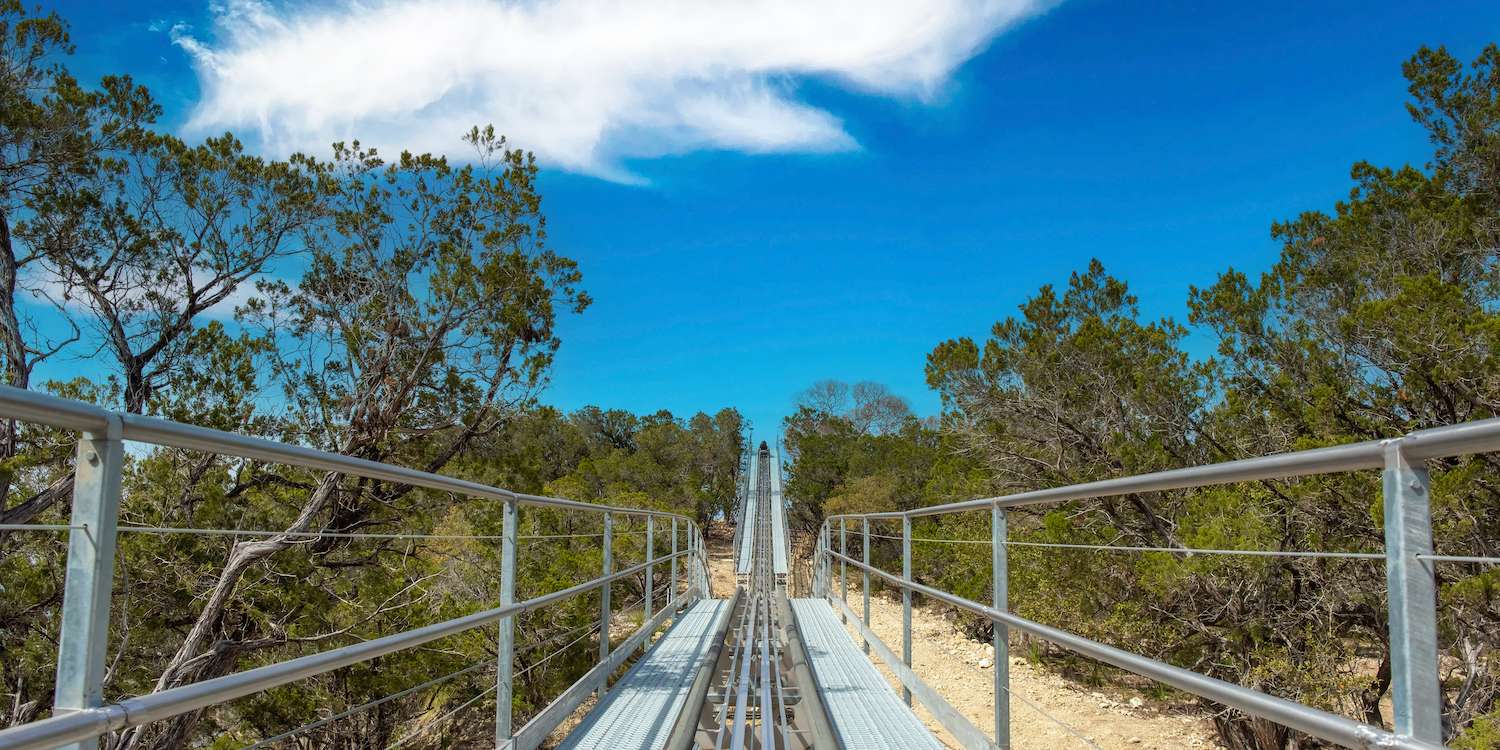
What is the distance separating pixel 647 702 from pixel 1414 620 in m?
3.88

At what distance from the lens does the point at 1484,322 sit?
22.5 ft

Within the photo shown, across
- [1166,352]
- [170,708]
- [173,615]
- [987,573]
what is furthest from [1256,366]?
[173,615]

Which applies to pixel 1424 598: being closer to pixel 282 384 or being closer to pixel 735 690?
pixel 735 690

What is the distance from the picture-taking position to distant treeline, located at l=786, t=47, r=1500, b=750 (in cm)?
732

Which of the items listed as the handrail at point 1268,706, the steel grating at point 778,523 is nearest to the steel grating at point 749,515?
the steel grating at point 778,523

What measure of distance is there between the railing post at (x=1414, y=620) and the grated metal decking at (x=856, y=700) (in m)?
2.69

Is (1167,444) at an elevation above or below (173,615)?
above

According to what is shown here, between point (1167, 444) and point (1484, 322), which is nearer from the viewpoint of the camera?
point (1484, 322)

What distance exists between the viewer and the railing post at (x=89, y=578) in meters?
1.23

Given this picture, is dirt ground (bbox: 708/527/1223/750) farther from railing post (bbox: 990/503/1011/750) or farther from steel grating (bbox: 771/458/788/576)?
steel grating (bbox: 771/458/788/576)

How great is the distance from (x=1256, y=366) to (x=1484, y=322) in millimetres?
2823

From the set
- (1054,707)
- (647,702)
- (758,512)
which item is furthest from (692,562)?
(758,512)

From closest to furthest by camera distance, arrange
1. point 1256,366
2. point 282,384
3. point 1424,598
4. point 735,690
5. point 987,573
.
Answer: point 1424,598 → point 735,690 → point 1256,366 → point 282,384 → point 987,573

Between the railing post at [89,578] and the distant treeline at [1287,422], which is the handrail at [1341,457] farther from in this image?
the distant treeline at [1287,422]
